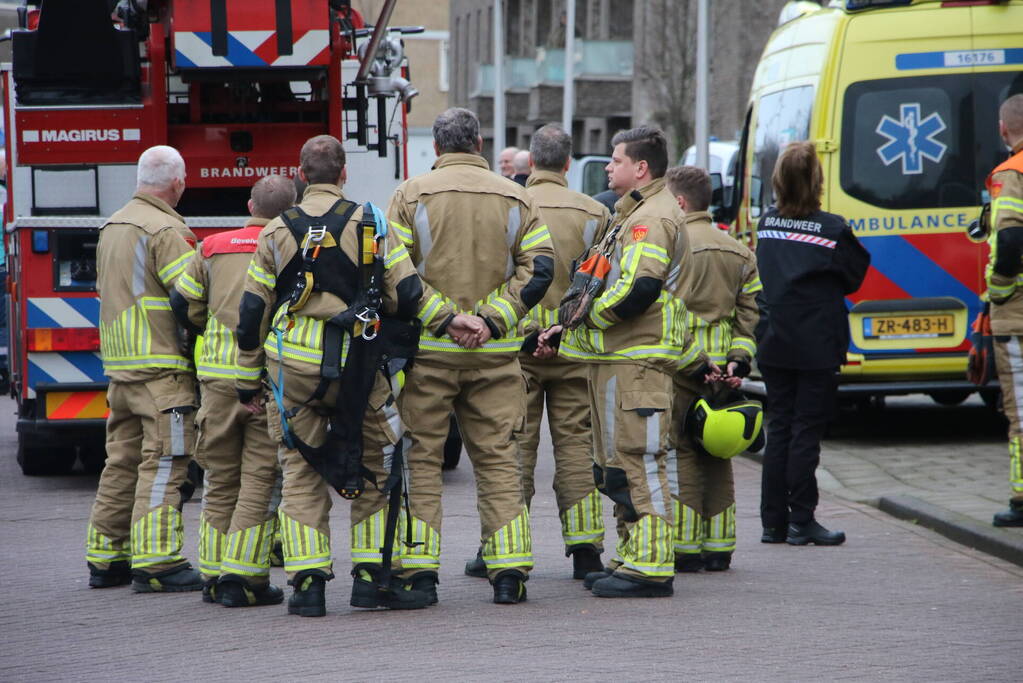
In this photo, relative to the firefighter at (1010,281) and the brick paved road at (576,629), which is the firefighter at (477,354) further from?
the firefighter at (1010,281)

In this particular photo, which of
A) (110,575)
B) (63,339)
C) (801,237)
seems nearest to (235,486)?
(110,575)

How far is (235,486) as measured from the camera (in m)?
7.14

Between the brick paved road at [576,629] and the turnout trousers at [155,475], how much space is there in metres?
0.22

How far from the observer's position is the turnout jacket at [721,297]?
25.7 feet

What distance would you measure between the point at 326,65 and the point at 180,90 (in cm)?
98

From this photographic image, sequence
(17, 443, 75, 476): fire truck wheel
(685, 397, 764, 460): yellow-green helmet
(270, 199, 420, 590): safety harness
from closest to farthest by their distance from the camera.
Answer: (270, 199, 420, 590): safety harness, (685, 397, 764, 460): yellow-green helmet, (17, 443, 75, 476): fire truck wheel

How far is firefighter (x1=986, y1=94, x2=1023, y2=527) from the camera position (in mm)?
8406

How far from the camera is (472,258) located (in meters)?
6.88

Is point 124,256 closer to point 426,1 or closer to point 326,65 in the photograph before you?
point 326,65

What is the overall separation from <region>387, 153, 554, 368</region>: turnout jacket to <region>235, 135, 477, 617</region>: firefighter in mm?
182

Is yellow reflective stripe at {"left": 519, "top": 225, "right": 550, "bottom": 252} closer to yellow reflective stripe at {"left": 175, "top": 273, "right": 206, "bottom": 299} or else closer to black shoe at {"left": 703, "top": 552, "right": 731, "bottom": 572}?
yellow reflective stripe at {"left": 175, "top": 273, "right": 206, "bottom": 299}

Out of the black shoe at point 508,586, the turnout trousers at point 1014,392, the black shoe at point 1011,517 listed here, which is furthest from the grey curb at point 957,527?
the black shoe at point 508,586

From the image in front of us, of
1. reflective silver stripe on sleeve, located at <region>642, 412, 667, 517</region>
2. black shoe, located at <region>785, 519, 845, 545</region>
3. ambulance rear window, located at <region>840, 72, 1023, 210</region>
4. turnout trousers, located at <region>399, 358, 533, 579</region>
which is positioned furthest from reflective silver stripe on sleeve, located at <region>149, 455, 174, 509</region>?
ambulance rear window, located at <region>840, 72, 1023, 210</region>

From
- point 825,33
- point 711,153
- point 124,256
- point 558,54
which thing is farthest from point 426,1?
point 124,256
